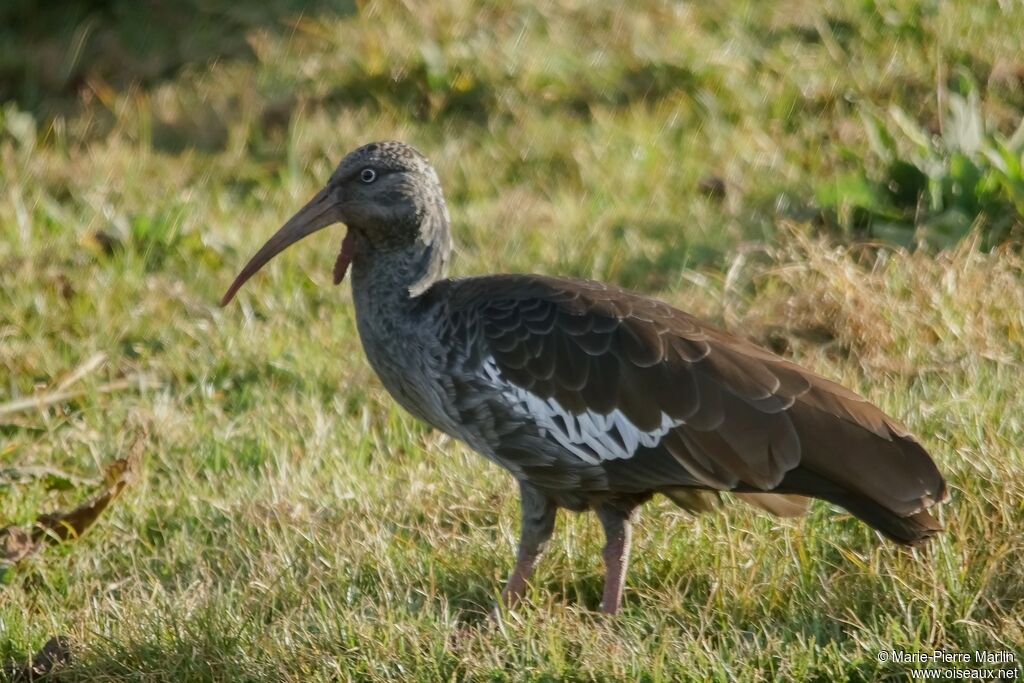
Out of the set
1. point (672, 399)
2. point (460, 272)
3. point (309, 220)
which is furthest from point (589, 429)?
point (460, 272)

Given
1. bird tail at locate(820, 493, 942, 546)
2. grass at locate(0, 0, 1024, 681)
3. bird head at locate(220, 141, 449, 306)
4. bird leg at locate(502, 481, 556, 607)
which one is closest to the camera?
bird tail at locate(820, 493, 942, 546)

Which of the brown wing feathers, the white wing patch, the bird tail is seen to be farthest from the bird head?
the bird tail

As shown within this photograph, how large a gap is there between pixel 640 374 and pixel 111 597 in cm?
175

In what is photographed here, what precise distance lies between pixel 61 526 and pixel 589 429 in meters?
1.91

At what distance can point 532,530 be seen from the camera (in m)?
4.38

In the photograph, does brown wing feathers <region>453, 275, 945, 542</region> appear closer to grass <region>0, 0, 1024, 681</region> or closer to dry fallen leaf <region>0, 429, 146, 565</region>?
grass <region>0, 0, 1024, 681</region>

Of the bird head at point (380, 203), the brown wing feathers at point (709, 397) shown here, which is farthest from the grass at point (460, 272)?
the bird head at point (380, 203)

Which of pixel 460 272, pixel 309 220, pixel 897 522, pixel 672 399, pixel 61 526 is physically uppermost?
pixel 309 220

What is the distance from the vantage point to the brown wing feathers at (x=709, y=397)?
3.94 metres

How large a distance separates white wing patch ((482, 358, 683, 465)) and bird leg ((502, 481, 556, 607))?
24 cm

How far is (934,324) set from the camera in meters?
5.57

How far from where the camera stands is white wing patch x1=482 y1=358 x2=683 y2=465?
4.18 m

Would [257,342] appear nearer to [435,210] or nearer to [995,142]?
[435,210]

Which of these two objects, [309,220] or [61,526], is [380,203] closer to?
[309,220]
